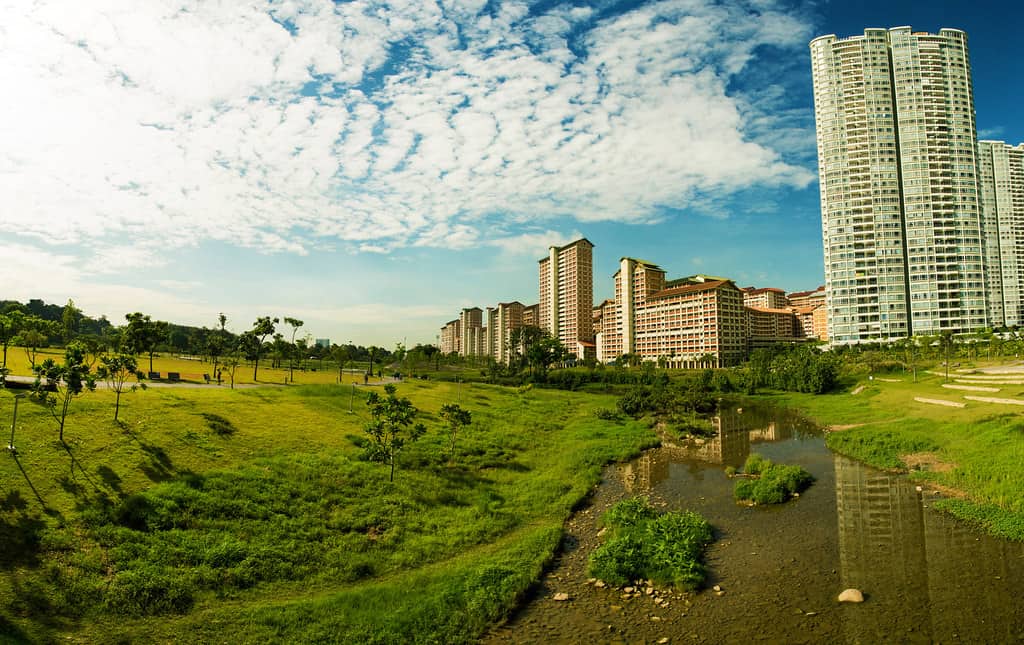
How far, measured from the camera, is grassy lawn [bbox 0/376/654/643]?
14.7 meters

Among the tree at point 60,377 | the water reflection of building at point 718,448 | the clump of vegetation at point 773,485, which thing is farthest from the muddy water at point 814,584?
the tree at point 60,377

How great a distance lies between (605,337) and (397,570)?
547ft

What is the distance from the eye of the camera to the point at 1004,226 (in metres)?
144

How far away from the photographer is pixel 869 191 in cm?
11531

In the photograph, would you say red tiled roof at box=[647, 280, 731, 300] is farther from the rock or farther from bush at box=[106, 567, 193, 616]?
bush at box=[106, 567, 193, 616]

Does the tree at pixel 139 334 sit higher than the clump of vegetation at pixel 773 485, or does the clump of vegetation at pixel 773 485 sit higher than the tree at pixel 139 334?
the tree at pixel 139 334

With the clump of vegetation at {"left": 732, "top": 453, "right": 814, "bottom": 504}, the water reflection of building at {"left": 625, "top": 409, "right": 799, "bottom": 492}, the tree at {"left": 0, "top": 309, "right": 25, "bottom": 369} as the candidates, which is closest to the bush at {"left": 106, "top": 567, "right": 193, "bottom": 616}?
the water reflection of building at {"left": 625, "top": 409, "right": 799, "bottom": 492}

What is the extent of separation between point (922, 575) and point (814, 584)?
4.02m

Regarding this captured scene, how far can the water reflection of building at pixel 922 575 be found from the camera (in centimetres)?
1465

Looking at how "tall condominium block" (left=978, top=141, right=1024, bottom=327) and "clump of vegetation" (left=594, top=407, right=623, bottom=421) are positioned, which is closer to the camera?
"clump of vegetation" (left=594, top=407, right=623, bottom=421)

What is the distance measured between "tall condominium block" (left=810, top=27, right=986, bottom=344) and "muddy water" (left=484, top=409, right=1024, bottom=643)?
10797cm

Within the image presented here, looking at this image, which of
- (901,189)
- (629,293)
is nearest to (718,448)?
(901,189)

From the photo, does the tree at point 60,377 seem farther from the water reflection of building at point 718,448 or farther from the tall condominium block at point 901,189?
the tall condominium block at point 901,189

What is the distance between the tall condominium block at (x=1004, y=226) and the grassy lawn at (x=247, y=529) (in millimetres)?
158948
